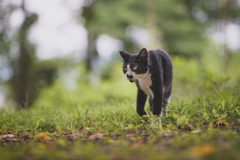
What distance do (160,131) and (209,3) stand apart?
16352 millimetres

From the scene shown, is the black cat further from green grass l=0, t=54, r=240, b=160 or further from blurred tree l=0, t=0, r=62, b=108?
blurred tree l=0, t=0, r=62, b=108

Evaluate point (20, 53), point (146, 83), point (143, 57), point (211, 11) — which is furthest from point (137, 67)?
point (211, 11)

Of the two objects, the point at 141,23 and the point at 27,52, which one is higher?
the point at 141,23

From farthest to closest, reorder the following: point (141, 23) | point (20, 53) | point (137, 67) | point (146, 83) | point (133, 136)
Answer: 1. point (141, 23)
2. point (20, 53)
3. point (146, 83)
4. point (137, 67)
5. point (133, 136)

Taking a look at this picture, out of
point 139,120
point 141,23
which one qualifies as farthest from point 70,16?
point 139,120

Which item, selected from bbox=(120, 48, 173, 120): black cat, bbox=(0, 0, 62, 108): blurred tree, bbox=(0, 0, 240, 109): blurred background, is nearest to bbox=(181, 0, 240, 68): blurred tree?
bbox=(0, 0, 240, 109): blurred background

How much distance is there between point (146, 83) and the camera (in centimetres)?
267

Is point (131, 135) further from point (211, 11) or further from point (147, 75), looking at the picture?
point (211, 11)

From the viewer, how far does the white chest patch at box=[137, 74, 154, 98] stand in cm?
265

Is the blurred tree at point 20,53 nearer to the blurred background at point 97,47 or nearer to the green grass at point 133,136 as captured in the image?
the blurred background at point 97,47

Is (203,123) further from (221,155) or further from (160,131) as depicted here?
(221,155)

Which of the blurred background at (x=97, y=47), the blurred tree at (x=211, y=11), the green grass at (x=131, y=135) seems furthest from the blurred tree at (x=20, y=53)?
the blurred tree at (x=211, y=11)

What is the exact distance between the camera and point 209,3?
53.0 feet

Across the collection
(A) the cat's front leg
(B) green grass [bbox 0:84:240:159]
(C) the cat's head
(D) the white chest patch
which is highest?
(C) the cat's head
